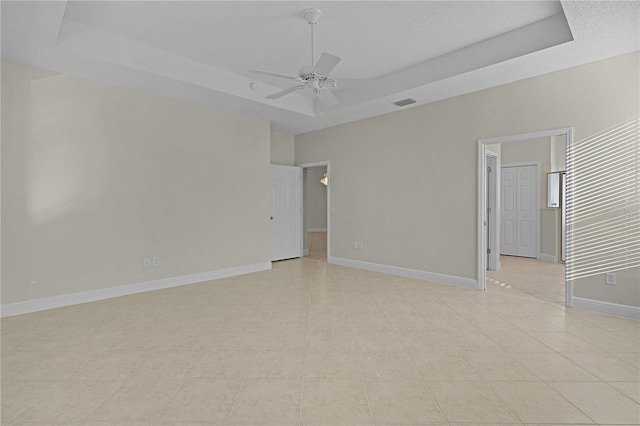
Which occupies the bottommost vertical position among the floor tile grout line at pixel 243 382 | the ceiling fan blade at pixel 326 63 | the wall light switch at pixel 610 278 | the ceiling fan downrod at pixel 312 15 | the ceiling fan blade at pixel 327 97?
the floor tile grout line at pixel 243 382

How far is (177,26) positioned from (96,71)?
50.9 inches

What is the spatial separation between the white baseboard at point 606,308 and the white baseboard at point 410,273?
1192 mm

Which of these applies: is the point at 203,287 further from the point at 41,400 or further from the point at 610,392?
the point at 610,392

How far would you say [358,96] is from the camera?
5.36m

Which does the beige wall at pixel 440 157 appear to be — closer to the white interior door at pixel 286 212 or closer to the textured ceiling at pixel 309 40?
the textured ceiling at pixel 309 40

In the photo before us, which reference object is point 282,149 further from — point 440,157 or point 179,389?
point 179,389

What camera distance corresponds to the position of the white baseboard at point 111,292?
3.77 m

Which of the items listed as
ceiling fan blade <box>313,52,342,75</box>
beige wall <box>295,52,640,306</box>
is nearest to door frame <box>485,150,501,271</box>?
beige wall <box>295,52,640,306</box>

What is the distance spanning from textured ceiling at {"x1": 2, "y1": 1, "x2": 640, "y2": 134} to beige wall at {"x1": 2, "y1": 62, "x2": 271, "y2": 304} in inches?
14.1

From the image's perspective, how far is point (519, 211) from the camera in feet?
25.1

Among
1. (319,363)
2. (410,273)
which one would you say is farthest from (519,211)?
(319,363)

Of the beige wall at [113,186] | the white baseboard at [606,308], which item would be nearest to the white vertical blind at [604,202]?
the white baseboard at [606,308]

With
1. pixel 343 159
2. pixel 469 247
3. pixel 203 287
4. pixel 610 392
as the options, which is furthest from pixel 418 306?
pixel 343 159

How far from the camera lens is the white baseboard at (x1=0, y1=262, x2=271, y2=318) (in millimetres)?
3773
